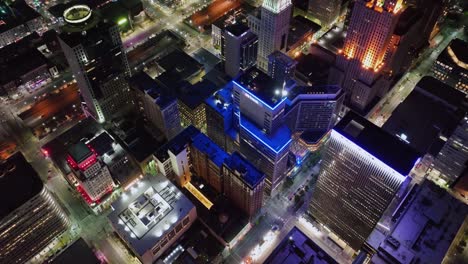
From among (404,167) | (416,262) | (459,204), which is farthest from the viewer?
(459,204)

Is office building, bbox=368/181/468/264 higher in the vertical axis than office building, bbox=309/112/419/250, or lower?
lower

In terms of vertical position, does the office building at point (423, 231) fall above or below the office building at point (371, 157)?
below

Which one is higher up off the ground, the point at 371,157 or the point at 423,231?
the point at 371,157

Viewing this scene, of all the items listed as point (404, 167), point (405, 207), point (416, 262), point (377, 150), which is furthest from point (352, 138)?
point (416, 262)

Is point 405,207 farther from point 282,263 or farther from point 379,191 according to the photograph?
point 282,263

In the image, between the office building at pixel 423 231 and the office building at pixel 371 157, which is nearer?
the office building at pixel 371 157

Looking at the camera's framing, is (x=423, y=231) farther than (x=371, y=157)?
Yes

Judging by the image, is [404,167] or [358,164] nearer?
[404,167]

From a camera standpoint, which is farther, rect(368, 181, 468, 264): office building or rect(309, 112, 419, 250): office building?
rect(368, 181, 468, 264): office building
